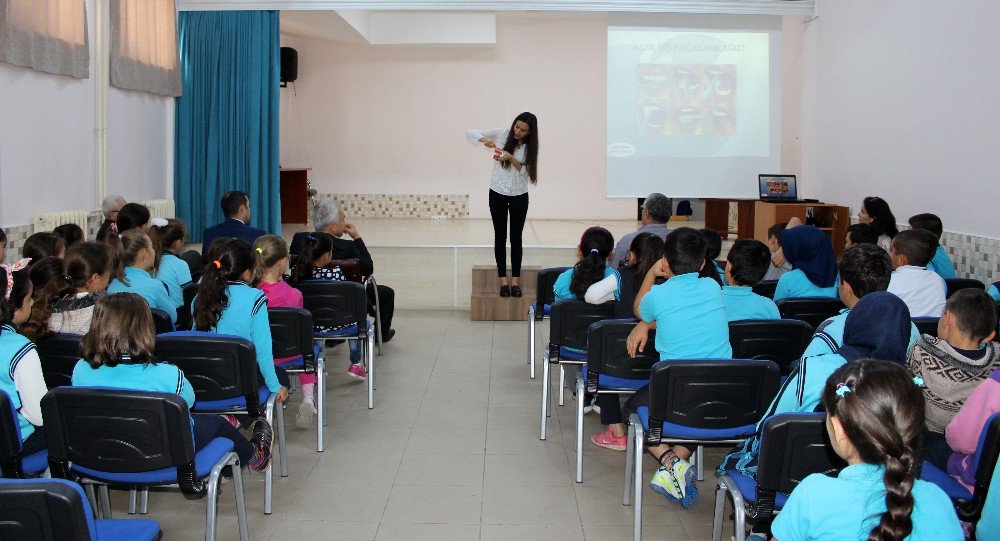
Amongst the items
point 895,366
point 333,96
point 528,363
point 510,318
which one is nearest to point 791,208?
point 510,318

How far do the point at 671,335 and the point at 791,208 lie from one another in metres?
4.56

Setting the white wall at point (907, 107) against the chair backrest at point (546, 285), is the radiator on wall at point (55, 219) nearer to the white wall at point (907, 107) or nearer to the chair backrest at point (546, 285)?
the chair backrest at point (546, 285)

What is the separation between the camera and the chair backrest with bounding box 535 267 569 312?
16.5 feet

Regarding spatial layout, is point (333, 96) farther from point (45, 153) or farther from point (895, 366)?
point (895, 366)

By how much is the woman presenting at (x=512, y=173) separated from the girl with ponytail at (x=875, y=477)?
471cm

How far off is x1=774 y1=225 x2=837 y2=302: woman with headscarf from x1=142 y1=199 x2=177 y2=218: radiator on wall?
5130 mm

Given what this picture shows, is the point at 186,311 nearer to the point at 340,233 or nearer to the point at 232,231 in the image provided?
the point at 232,231

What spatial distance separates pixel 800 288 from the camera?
4145mm

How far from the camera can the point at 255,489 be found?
3.32 metres

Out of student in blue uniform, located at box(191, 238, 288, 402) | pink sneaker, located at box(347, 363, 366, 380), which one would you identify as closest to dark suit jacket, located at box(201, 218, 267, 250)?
pink sneaker, located at box(347, 363, 366, 380)

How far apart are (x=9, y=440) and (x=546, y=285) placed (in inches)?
126

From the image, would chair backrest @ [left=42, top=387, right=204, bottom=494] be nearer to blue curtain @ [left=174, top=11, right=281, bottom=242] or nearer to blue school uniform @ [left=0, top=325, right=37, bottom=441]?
blue school uniform @ [left=0, top=325, right=37, bottom=441]

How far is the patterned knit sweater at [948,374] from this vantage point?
2.49m

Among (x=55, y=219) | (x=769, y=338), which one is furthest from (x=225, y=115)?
(x=769, y=338)
